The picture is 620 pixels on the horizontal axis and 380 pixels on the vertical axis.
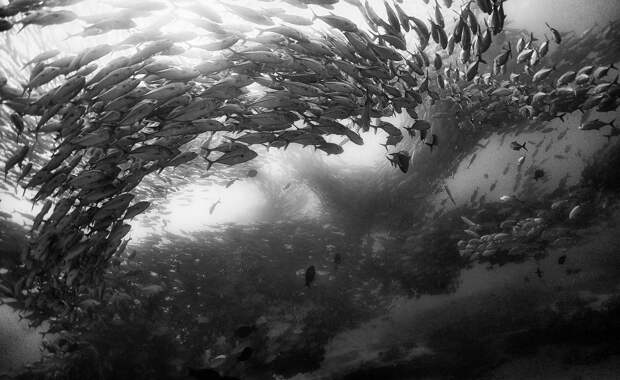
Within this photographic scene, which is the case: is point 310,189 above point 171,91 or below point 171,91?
above

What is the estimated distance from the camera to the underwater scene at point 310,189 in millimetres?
5129

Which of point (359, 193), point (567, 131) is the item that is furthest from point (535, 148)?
point (359, 193)

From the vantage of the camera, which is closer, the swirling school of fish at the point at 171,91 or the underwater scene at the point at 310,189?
the swirling school of fish at the point at 171,91

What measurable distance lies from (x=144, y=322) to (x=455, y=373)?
18.6m

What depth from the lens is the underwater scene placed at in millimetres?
5129

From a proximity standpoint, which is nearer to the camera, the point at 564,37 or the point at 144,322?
the point at 564,37

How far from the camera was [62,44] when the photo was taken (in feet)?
23.3

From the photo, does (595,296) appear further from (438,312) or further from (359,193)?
(359,193)

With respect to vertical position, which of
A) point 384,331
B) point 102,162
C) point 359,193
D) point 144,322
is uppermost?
point 359,193

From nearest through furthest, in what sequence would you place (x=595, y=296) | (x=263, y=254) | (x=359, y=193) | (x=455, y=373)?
1. (x=359, y=193)
2. (x=263, y=254)
3. (x=595, y=296)
4. (x=455, y=373)

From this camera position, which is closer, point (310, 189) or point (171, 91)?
point (171, 91)

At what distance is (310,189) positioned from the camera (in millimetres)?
14156

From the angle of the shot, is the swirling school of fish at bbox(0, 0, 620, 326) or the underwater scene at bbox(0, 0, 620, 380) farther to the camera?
the underwater scene at bbox(0, 0, 620, 380)

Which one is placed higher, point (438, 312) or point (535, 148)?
point (535, 148)
